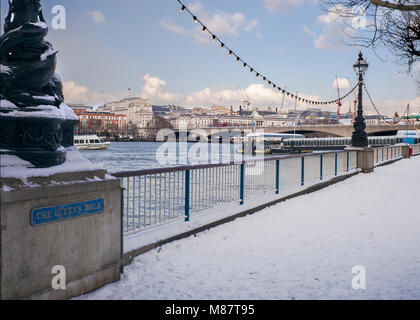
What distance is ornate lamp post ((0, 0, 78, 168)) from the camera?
3805 mm

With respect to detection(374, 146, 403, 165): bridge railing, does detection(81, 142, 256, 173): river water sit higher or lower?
lower

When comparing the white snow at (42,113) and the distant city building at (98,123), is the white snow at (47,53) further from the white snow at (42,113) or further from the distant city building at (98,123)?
the distant city building at (98,123)

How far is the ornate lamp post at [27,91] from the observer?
3805mm

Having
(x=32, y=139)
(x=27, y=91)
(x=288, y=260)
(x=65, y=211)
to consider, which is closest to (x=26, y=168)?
(x=32, y=139)

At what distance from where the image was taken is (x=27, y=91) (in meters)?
3.93

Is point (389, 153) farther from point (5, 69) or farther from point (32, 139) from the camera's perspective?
point (5, 69)

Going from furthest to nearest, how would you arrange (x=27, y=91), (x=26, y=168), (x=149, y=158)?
(x=149, y=158), (x=27, y=91), (x=26, y=168)

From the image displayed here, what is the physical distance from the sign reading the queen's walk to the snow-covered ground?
0.87m

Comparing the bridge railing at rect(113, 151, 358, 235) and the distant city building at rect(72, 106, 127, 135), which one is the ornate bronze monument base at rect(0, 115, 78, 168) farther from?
the distant city building at rect(72, 106, 127, 135)

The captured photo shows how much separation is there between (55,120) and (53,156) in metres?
0.37

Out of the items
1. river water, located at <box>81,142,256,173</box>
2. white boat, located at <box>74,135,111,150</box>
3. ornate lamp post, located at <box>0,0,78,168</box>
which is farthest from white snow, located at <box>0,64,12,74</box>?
white boat, located at <box>74,135,111,150</box>

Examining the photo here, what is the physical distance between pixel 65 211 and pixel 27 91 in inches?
49.7

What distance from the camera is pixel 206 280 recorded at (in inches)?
180

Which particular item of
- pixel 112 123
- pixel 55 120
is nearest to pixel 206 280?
pixel 55 120
